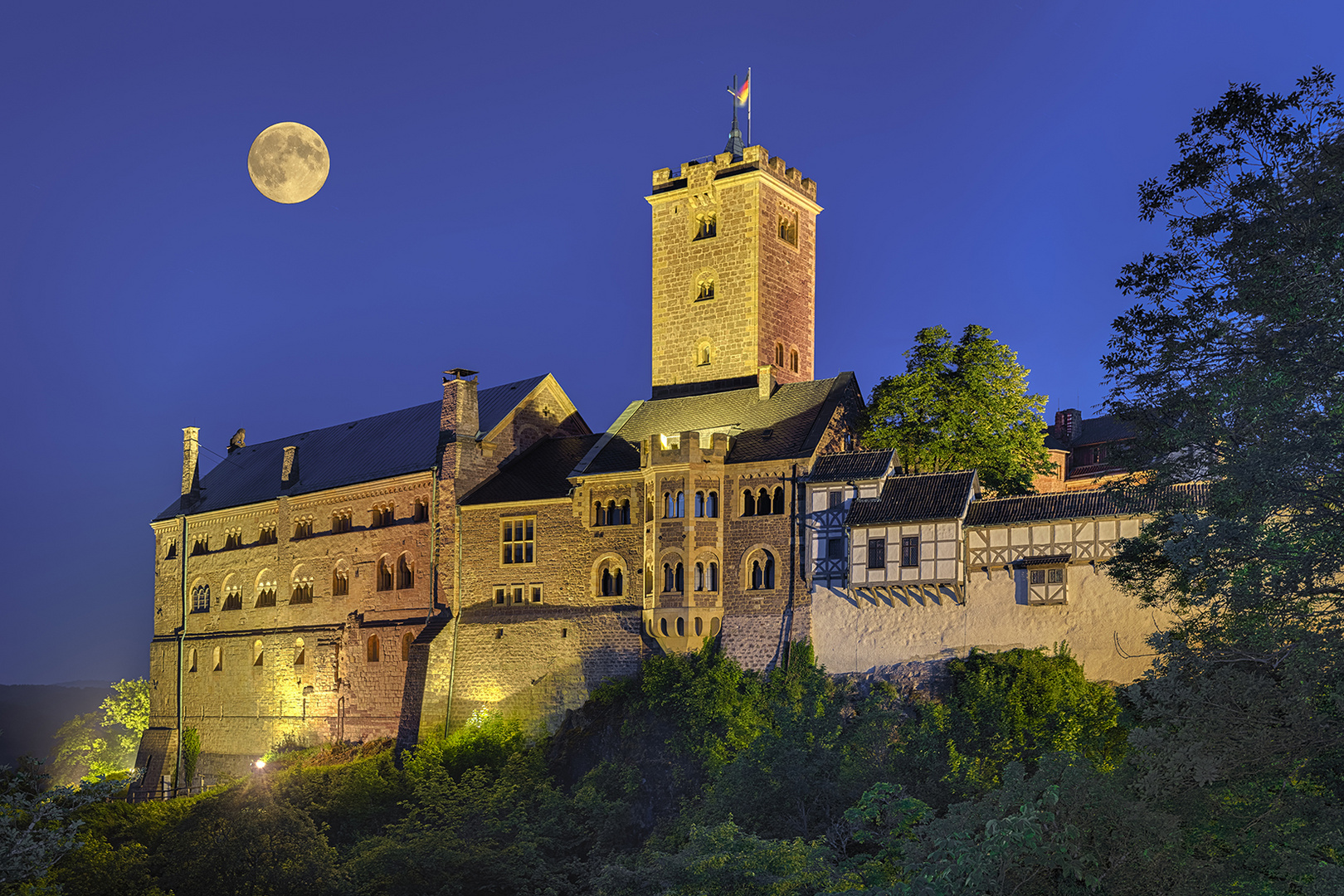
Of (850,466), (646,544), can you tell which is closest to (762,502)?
(850,466)

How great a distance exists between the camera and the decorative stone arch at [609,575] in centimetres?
4438

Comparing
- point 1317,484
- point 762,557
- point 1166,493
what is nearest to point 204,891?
point 762,557

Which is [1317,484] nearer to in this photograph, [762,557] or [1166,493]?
[1166,493]

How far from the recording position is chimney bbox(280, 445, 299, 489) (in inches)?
2359

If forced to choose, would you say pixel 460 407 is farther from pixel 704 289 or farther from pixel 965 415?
pixel 965 415

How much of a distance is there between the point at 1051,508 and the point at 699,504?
12.0 metres

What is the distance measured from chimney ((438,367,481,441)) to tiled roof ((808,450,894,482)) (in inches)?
619

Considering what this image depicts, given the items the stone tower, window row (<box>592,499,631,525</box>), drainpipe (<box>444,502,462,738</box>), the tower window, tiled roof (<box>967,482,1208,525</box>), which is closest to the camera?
tiled roof (<box>967,482,1208,525</box>)

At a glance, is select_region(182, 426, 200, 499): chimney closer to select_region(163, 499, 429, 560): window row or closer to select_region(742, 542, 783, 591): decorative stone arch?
select_region(163, 499, 429, 560): window row

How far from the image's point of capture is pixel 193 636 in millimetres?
62938

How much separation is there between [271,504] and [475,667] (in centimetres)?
1753

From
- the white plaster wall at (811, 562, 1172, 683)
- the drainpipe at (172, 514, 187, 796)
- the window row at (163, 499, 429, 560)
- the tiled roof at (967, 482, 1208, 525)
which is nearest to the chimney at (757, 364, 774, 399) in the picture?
the white plaster wall at (811, 562, 1172, 683)

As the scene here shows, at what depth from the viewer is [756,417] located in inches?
1773

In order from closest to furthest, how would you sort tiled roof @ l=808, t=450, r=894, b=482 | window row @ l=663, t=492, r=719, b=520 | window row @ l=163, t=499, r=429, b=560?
tiled roof @ l=808, t=450, r=894, b=482, window row @ l=663, t=492, r=719, b=520, window row @ l=163, t=499, r=429, b=560
